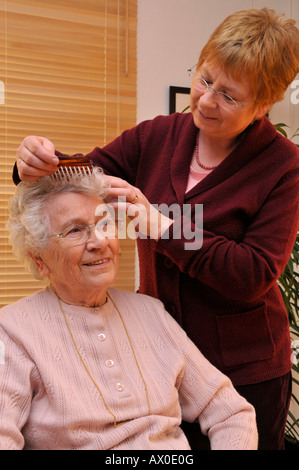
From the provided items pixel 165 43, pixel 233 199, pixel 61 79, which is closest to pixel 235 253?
pixel 233 199

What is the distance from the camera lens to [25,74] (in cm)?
263

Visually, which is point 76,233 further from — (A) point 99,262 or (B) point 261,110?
(B) point 261,110

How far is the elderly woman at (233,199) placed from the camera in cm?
137

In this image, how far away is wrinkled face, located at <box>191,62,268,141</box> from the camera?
1378mm

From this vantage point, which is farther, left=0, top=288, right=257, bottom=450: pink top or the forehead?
the forehead

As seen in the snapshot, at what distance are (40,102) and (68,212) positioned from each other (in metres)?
1.48

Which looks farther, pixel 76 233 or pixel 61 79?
pixel 61 79

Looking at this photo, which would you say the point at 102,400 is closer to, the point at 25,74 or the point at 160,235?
the point at 160,235

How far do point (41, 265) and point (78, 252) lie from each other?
0.15 metres

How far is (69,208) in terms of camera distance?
140 centimetres

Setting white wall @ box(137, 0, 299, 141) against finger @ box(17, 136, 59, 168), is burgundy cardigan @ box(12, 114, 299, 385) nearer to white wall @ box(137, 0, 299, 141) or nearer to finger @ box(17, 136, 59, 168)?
finger @ box(17, 136, 59, 168)

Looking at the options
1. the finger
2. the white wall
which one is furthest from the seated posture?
the white wall

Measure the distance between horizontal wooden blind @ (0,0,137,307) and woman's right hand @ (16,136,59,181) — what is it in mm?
1383
